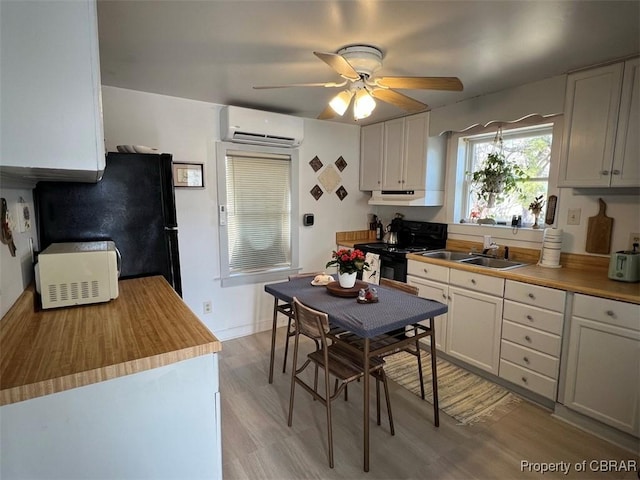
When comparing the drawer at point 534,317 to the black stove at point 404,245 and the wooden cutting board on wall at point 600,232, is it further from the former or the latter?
the black stove at point 404,245

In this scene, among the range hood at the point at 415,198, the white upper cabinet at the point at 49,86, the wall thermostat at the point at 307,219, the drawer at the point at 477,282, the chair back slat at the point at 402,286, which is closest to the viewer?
the white upper cabinet at the point at 49,86

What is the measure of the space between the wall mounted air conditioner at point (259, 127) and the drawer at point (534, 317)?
241 cm

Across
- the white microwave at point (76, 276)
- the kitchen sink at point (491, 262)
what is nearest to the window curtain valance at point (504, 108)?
the kitchen sink at point (491, 262)

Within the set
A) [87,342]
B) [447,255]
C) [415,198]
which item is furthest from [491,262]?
[87,342]

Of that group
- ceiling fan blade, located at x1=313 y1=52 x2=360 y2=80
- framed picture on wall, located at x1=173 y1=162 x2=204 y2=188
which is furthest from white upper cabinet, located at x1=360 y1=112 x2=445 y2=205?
framed picture on wall, located at x1=173 y1=162 x2=204 y2=188

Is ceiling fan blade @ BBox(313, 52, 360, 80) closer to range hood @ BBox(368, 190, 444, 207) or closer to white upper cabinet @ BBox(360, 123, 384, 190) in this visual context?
range hood @ BBox(368, 190, 444, 207)

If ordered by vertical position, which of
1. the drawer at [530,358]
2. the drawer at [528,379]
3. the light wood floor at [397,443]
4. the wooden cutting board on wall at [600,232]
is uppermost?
the wooden cutting board on wall at [600,232]

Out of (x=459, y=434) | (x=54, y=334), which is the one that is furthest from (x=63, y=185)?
(x=459, y=434)

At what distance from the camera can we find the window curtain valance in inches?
96.4

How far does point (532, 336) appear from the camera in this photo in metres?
2.28

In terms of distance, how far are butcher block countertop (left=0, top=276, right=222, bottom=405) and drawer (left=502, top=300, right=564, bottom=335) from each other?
6.86 ft

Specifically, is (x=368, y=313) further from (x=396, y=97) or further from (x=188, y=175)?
(x=188, y=175)

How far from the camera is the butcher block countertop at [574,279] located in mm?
1914

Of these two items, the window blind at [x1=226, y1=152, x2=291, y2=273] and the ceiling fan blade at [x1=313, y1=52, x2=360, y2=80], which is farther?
the window blind at [x1=226, y1=152, x2=291, y2=273]
